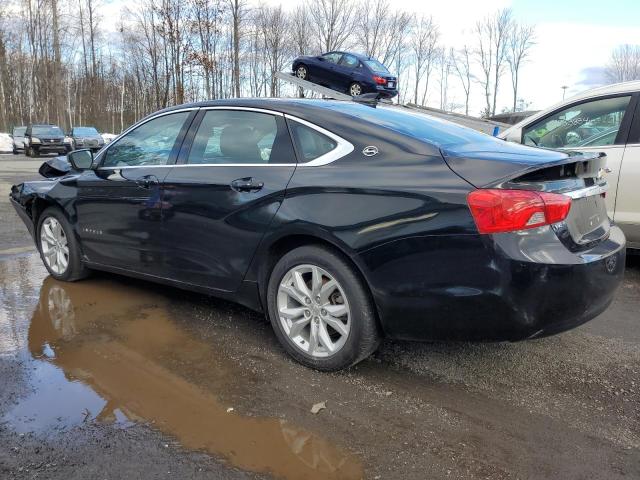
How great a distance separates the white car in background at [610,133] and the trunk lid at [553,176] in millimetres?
2151

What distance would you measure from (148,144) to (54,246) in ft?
4.89

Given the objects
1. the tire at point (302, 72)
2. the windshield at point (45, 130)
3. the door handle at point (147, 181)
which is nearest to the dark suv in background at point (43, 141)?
the windshield at point (45, 130)

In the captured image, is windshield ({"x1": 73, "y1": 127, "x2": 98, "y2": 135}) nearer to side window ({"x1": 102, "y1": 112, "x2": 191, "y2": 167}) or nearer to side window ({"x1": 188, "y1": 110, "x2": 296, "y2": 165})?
side window ({"x1": 102, "y1": 112, "x2": 191, "y2": 167})

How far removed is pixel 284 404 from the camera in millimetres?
2771

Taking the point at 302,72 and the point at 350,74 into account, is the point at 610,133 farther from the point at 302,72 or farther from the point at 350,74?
the point at 302,72

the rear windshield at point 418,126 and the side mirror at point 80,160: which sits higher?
the rear windshield at point 418,126

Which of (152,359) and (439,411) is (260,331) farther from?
(439,411)

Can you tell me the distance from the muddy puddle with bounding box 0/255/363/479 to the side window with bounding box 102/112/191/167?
44.3 inches

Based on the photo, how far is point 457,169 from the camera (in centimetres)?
268

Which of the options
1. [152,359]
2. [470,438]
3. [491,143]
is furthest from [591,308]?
[152,359]

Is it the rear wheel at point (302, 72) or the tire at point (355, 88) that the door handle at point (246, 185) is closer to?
the tire at point (355, 88)

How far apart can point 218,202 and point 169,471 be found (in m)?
1.70

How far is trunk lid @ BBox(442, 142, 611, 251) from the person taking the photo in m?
2.59

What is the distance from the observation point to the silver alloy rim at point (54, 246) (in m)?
4.77
